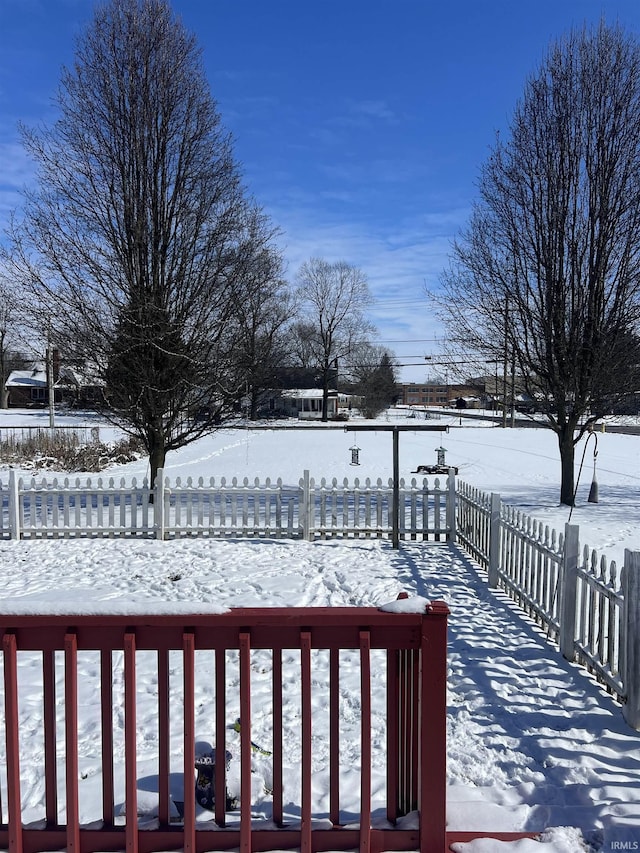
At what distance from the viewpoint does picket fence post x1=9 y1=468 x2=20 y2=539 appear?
993 cm

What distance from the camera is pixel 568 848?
248cm

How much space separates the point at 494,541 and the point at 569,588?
2.31 metres

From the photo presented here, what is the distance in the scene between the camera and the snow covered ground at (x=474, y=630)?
9.12 feet

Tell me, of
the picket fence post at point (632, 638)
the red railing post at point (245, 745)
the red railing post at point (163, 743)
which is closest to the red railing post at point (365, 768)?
the red railing post at point (245, 745)

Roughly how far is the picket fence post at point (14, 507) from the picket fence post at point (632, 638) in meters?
9.26

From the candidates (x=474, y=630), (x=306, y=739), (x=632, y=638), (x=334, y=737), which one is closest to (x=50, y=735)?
(x=306, y=739)

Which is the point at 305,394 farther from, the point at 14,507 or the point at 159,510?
the point at 14,507

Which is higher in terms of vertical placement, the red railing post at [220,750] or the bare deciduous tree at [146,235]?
the bare deciduous tree at [146,235]

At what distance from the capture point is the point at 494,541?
7422 millimetres

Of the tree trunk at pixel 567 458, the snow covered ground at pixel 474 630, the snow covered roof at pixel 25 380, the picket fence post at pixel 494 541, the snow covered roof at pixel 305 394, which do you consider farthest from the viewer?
the snow covered roof at pixel 25 380

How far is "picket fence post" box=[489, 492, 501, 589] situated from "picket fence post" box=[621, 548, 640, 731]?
10.8 ft

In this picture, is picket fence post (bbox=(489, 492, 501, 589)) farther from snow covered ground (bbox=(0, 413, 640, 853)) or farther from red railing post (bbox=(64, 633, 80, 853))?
red railing post (bbox=(64, 633, 80, 853))

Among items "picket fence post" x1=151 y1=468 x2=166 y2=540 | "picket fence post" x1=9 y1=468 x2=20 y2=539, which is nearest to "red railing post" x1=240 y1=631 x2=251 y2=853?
"picket fence post" x1=151 y1=468 x2=166 y2=540

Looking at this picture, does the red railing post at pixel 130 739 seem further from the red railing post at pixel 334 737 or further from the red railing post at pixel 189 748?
the red railing post at pixel 334 737
